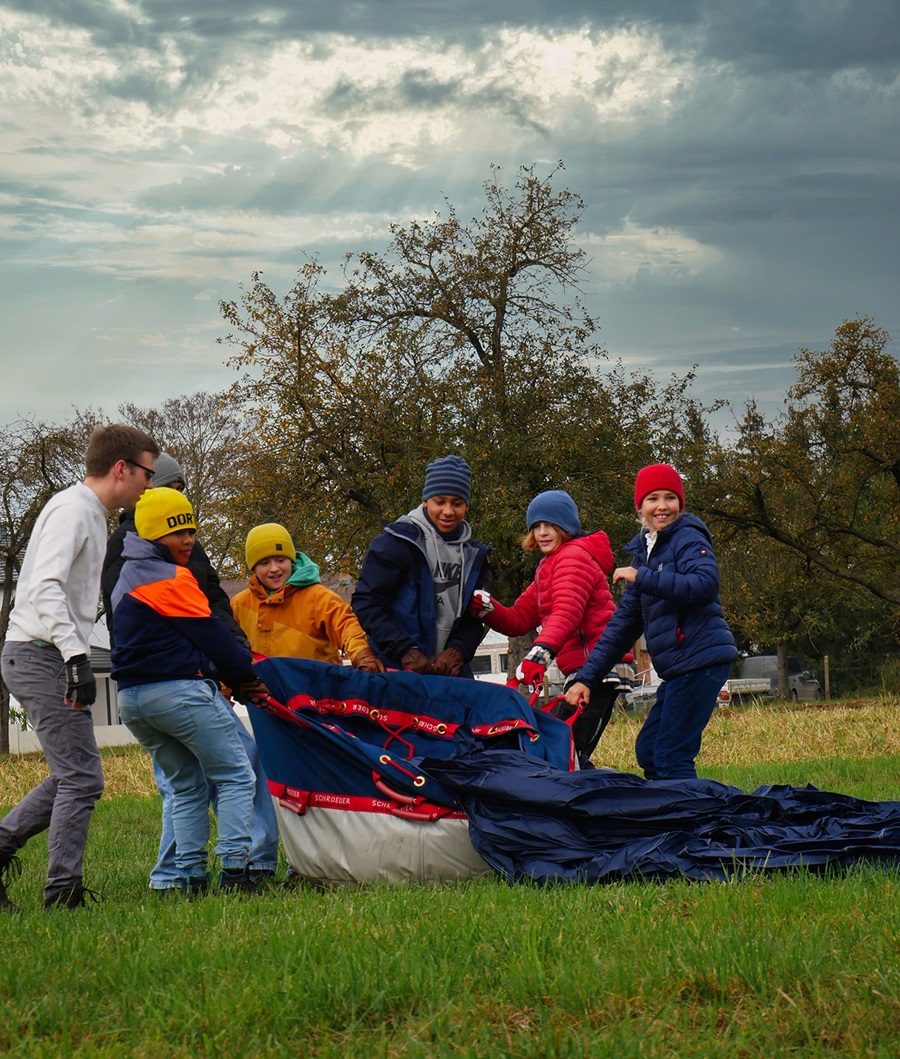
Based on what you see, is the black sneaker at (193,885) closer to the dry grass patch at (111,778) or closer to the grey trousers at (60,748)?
the grey trousers at (60,748)

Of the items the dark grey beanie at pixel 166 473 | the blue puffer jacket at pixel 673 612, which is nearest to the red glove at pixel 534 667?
the blue puffer jacket at pixel 673 612

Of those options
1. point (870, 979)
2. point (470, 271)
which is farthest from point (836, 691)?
point (870, 979)

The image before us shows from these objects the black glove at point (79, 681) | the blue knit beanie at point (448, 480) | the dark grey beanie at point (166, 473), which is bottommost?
the black glove at point (79, 681)

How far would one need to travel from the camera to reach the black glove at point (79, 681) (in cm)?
477

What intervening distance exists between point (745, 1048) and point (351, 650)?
360 centimetres

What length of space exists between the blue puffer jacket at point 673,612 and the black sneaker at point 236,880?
203cm

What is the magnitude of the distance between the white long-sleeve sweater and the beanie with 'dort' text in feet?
0.60

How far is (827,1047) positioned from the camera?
2.75 metres

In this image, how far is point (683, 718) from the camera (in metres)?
6.07

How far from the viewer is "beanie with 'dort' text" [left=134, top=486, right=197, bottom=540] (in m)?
5.41

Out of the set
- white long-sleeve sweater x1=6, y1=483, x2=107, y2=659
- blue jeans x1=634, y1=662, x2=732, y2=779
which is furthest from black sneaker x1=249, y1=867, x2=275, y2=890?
blue jeans x1=634, y1=662, x2=732, y2=779

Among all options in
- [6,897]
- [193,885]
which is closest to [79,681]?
[6,897]

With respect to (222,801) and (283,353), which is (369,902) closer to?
(222,801)

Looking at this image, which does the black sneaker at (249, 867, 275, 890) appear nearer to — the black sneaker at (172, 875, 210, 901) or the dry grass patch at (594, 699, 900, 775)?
the black sneaker at (172, 875, 210, 901)
